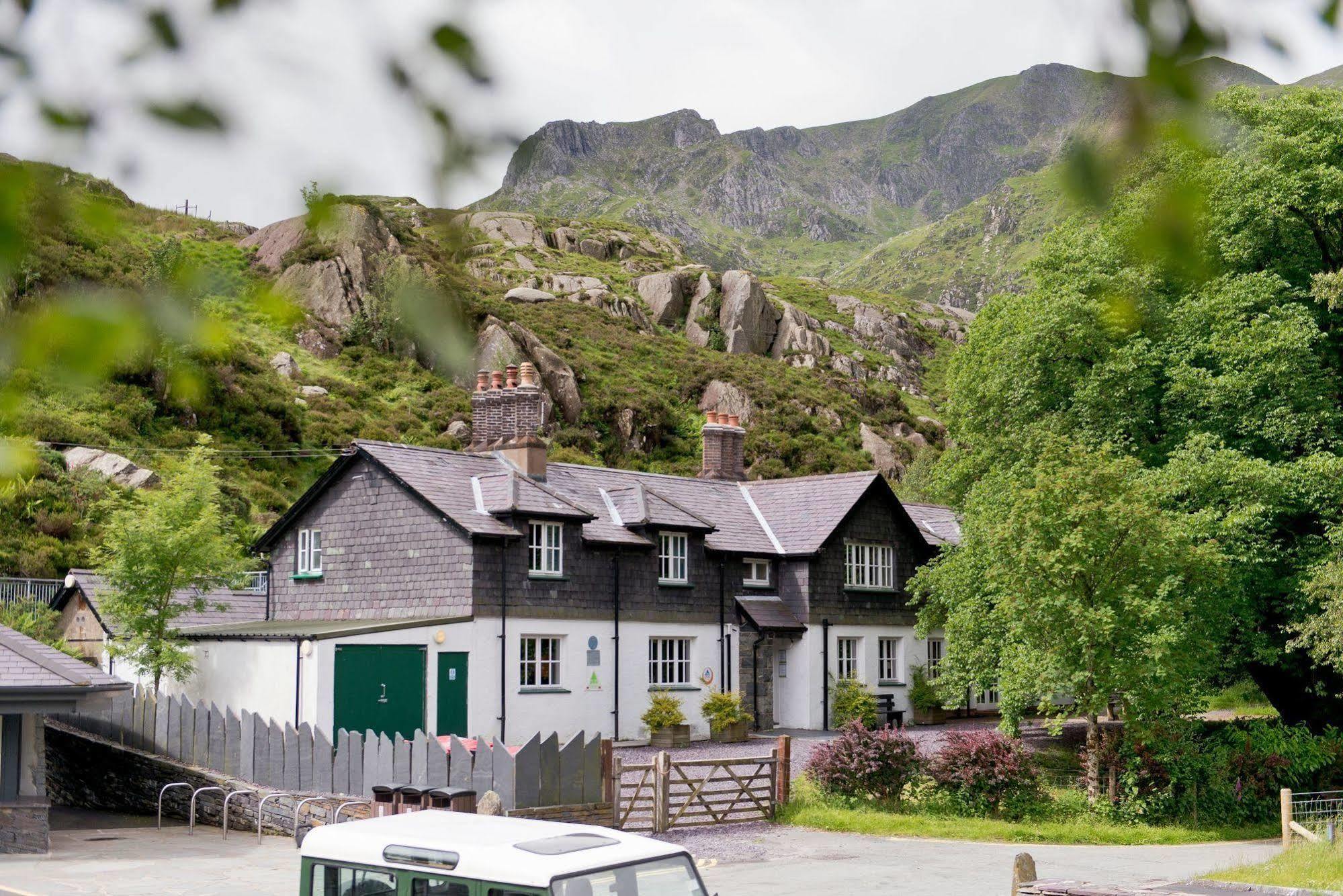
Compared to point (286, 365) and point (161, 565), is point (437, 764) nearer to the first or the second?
point (161, 565)

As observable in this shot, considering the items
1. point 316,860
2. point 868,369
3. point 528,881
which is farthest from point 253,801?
point 868,369

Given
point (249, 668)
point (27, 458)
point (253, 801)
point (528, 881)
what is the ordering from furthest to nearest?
point (249, 668)
point (253, 801)
point (528, 881)
point (27, 458)

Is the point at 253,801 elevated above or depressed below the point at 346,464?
below

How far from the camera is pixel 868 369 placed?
112 meters

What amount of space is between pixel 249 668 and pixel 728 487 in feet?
52.9

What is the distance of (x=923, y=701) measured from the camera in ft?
127

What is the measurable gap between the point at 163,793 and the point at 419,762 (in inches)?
246

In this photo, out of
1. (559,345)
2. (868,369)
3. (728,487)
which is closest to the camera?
(728,487)

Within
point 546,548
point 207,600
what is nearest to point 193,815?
point 546,548

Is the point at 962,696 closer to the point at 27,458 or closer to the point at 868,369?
the point at 27,458

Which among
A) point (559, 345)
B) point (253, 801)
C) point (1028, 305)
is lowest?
point (253, 801)

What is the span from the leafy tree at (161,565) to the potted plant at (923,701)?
19887mm

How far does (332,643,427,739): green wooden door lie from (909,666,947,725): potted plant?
1635 cm

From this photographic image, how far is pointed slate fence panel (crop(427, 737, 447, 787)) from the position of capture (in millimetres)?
20719
